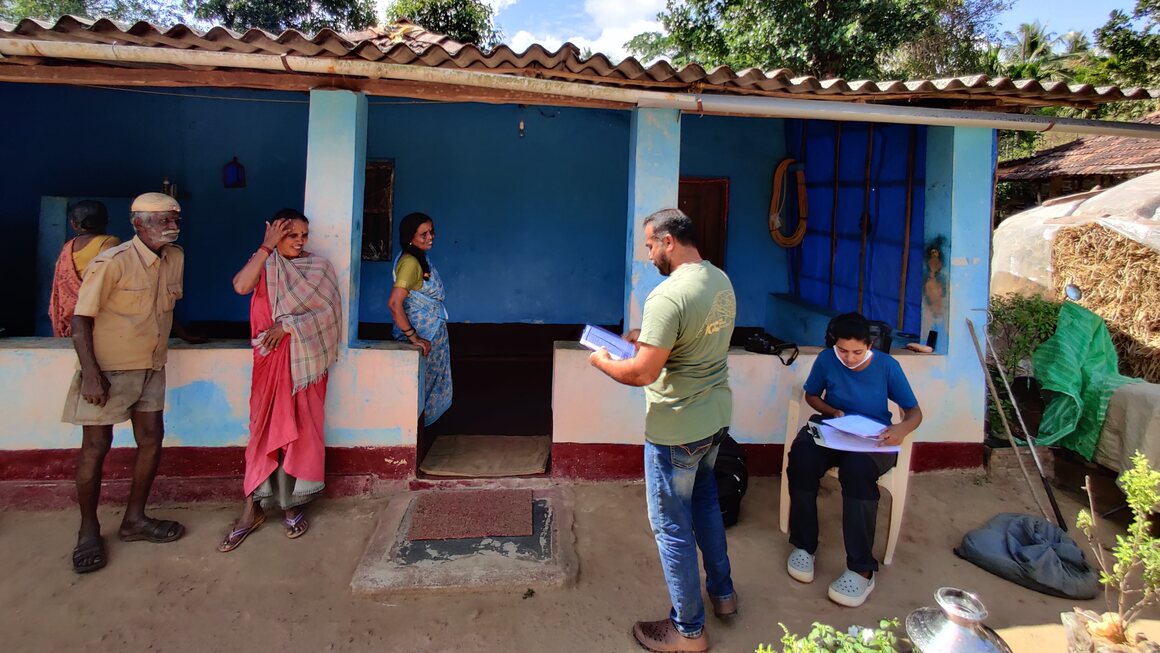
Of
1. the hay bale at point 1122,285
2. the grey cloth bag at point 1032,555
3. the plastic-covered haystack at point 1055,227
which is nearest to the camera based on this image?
the grey cloth bag at point 1032,555

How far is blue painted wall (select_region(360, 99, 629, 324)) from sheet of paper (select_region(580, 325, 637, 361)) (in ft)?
14.4

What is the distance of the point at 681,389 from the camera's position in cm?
251

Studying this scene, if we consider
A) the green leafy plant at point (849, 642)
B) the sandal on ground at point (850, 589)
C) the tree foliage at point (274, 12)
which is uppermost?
the tree foliage at point (274, 12)

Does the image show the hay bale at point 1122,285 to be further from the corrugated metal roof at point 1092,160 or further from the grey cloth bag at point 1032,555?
the grey cloth bag at point 1032,555

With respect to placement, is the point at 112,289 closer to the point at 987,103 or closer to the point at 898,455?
the point at 898,455

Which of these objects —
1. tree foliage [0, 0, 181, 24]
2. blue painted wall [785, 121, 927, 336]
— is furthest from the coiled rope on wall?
tree foliage [0, 0, 181, 24]

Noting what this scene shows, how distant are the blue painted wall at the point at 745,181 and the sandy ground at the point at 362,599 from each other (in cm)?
357

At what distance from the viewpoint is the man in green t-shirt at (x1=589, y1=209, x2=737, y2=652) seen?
Answer: 240 cm

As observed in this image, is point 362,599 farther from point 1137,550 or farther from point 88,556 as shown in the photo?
point 1137,550

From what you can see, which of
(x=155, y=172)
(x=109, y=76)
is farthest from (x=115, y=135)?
(x=109, y=76)

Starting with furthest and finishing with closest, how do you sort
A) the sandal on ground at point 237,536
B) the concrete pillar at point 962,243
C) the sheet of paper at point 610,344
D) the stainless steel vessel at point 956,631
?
the concrete pillar at point 962,243 < the sandal on ground at point 237,536 < the sheet of paper at point 610,344 < the stainless steel vessel at point 956,631

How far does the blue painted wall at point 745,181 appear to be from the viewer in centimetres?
668

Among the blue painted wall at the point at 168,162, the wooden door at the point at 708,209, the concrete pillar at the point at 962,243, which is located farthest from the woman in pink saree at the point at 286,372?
the wooden door at the point at 708,209

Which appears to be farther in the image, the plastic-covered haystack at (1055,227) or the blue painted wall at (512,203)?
the blue painted wall at (512,203)
